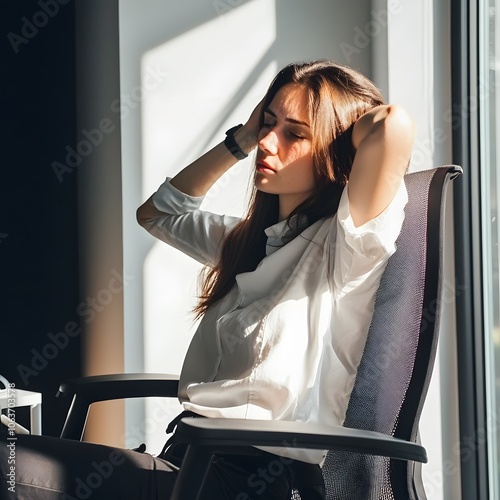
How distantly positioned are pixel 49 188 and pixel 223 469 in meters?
1.66

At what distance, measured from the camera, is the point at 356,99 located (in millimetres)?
1443

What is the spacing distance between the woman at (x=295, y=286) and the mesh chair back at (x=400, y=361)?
46mm

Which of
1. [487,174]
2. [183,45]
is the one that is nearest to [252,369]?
[487,174]

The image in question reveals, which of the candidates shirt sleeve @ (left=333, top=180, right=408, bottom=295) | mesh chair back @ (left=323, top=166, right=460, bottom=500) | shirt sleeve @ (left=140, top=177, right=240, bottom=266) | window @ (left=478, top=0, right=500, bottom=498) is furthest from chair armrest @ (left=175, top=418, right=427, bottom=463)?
window @ (left=478, top=0, right=500, bottom=498)

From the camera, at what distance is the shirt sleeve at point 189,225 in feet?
5.81

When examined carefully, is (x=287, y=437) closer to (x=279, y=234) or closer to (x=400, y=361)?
(x=400, y=361)

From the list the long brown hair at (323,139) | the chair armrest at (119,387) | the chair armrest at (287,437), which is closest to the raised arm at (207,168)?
the long brown hair at (323,139)

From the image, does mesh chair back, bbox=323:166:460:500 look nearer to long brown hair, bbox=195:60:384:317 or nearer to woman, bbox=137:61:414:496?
woman, bbox=137:61:414:496

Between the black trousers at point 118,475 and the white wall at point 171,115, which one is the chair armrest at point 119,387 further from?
the white wall at point 171,115

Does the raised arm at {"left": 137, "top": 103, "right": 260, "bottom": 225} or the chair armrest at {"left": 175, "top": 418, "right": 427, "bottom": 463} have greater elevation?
the raised arm at {"left": 137, "top": 103, "right": 260, "bottom": 225}

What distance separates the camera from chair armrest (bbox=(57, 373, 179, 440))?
1.51 metres

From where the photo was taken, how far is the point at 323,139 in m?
1.41

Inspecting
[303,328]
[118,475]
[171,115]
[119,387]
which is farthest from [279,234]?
[171,115]

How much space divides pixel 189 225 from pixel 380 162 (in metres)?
0.67
